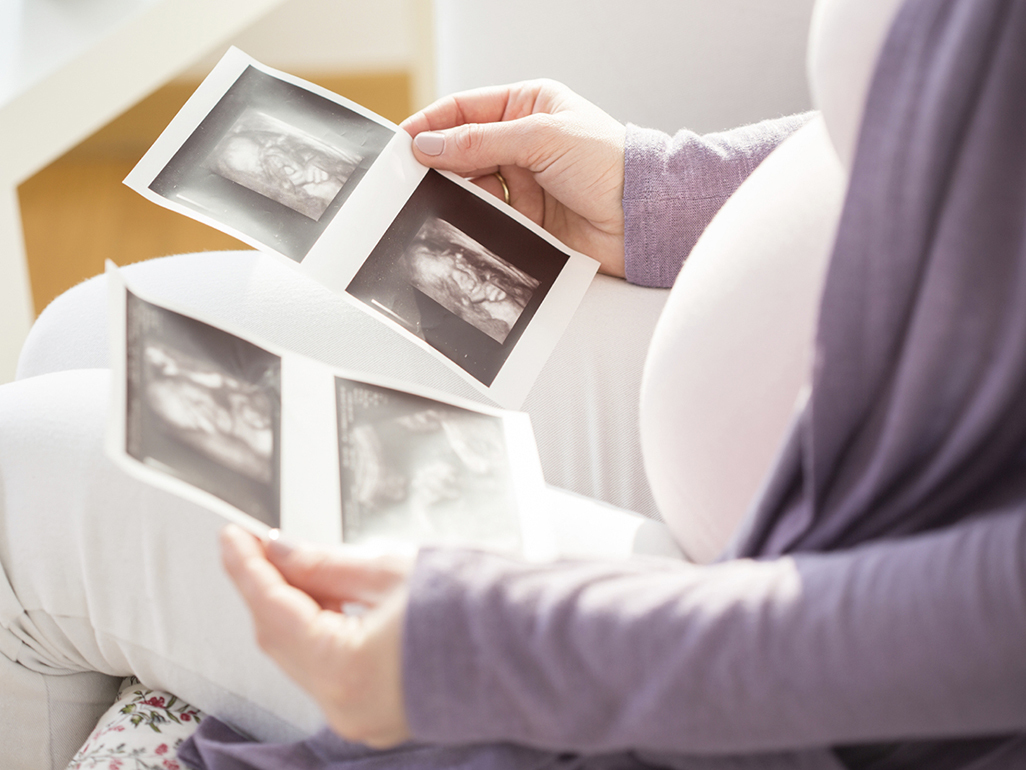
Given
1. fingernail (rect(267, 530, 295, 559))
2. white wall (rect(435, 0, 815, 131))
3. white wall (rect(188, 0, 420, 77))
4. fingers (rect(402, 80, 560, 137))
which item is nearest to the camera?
fingernail (rect(267, 530, 295, 559))

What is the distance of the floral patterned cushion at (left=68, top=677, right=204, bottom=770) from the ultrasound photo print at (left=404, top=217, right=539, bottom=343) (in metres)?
0.38

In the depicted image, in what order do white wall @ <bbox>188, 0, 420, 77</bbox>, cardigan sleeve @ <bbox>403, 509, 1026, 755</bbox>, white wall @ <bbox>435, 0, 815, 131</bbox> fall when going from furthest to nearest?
white wall @ <bbox>188, 0, 420, 77</bbox> < white wall @ <bbox>435, 0, 815, 131</bbox> < cardigan sleeve @ <bbox>403, 509, 1026, 755</bbox>

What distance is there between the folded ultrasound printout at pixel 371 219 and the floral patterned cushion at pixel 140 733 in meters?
0.33

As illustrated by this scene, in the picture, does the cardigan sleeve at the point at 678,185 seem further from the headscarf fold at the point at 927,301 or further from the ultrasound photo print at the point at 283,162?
the headscarf fold at the point at 927,301

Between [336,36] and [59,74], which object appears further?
[336,36]

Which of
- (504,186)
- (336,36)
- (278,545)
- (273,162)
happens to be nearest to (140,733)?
(278,545)

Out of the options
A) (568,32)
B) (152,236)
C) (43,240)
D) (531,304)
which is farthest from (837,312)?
(43,240)

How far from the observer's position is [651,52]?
1086mm

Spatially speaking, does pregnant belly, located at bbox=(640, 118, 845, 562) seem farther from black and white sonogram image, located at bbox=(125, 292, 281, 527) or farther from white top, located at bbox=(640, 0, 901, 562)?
black and white sonogram image, located at bbox=(125, 292, 281, 527)

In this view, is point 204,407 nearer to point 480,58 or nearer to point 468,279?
point 468,279

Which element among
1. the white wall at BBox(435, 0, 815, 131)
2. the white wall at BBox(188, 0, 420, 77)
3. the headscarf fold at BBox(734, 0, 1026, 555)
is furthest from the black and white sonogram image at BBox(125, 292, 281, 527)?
the white wall at BBox(188, 0, 420, 77)

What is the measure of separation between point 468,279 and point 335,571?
38 centimetres

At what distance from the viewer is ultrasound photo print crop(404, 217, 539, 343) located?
2.47 feet

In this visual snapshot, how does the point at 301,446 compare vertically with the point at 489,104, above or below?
below
